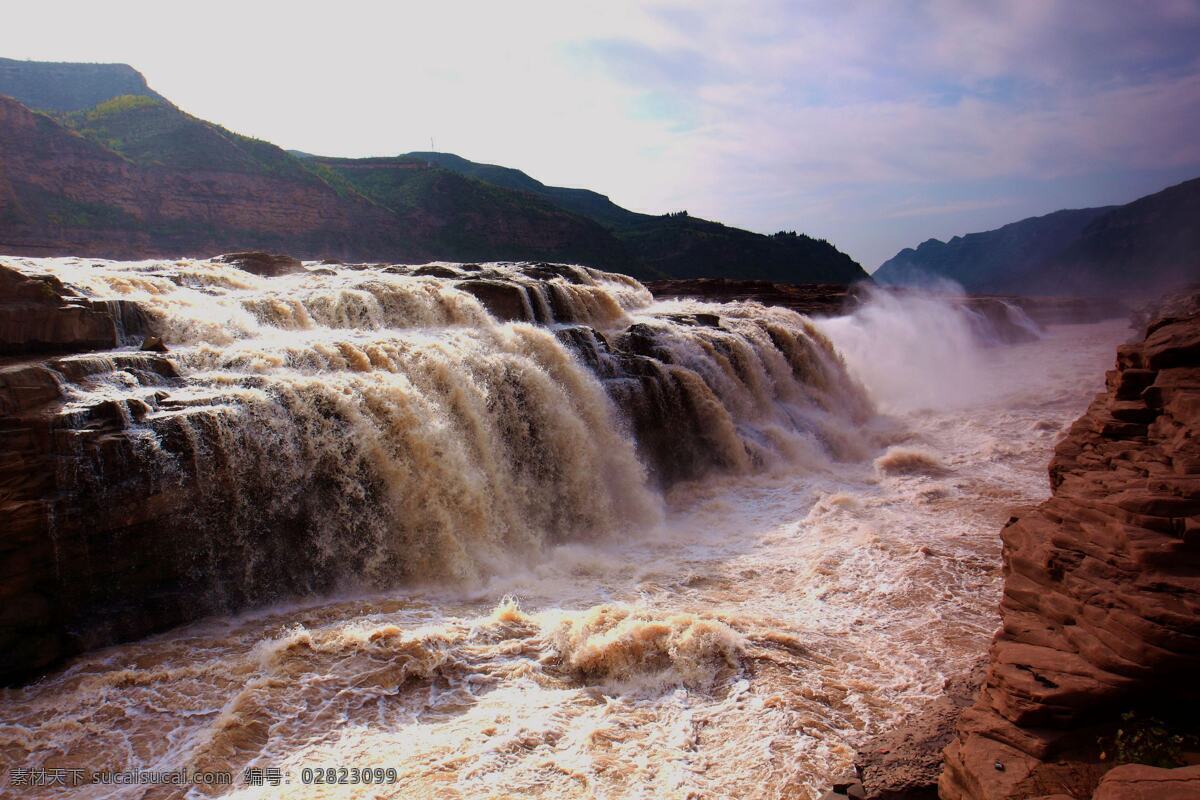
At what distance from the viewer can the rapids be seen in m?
4.73

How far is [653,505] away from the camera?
10812mm

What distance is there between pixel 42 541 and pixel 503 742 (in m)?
4.39

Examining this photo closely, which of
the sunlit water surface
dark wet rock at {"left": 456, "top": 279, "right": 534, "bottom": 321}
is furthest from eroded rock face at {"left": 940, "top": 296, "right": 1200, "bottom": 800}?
dark wet rock at {"left": 456, "top": 279, "right": 534, "bottom": 321}

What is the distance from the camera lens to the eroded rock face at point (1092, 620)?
10.6 feet

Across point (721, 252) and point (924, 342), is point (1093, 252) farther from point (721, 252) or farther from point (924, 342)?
point (924, 342)

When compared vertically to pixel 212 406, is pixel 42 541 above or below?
below

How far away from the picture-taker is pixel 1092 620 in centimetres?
367

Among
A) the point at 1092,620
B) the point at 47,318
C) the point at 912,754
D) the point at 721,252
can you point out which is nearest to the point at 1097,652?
the point at 1092,620

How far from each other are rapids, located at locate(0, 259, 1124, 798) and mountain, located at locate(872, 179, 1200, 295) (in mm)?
33456

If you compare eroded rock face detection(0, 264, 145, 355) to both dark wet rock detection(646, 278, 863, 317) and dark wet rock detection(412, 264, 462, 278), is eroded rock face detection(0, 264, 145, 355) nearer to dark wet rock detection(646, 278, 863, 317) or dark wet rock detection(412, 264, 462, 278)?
dark wet rock detection(412, 264, 462, 278)

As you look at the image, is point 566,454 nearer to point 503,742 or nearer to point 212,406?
point 212,406

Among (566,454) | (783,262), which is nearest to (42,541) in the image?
(566,454)

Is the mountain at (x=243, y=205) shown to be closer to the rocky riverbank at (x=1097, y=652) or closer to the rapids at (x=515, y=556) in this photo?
the rapids at (x=515, y=556)

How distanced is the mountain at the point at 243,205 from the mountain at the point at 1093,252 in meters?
16.3
